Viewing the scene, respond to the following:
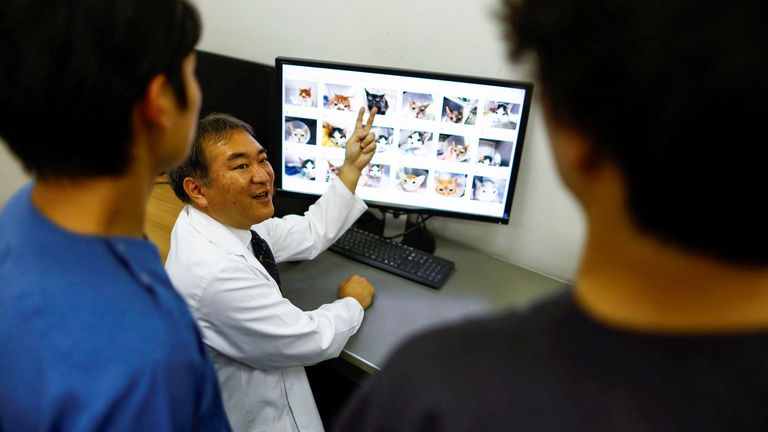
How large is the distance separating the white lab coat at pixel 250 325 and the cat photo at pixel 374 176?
368mm

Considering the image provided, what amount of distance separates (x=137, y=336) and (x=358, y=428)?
0.31m

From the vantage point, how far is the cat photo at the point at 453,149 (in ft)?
4.67

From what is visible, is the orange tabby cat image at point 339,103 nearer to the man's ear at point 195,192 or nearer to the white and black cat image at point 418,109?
the white and black cat image at point 418,109

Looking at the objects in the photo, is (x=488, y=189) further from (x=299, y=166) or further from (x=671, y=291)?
(x=671, y=291)

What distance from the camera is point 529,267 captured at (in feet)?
5.28

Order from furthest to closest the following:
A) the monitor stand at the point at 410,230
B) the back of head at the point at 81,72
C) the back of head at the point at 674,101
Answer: the monitor stand at the point at 410,230 → the back of head at the point at 81,72 → the back of head at the point at 674,101

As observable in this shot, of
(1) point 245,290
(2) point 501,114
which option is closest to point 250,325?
(1) point 245,290

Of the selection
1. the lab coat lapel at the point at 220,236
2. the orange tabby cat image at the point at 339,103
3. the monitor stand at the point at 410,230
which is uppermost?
the orange tabby cat image at the point at 339,103

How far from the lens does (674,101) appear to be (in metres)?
0.33

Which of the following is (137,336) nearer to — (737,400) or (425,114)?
(737,400)

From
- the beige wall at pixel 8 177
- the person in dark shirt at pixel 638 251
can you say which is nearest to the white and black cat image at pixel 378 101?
the person in dark shirt at pixel 638 251

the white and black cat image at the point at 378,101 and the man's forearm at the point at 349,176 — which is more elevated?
the white and black cat image at the point at 378,101

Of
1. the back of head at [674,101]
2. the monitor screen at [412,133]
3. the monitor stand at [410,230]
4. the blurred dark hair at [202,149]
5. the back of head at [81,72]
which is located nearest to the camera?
the back of head at [674,101]

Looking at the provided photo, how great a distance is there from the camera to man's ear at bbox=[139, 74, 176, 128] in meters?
0.62
